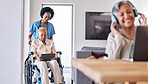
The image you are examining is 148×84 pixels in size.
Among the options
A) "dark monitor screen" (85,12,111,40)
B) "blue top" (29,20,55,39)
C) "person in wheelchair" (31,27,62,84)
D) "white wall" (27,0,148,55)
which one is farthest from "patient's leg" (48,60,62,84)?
"dark monitor screen" (85,12,111,40)

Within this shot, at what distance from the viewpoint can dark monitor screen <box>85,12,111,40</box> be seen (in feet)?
22.3

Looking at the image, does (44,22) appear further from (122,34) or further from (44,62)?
(122,34)

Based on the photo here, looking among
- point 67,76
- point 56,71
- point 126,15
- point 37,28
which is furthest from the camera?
point 67,76

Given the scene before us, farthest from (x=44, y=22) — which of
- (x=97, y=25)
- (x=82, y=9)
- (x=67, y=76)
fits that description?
(x=97, y=25)

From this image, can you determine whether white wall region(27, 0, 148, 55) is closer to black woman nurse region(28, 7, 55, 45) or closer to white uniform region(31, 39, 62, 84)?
black woman nurse region(28, 7, 55, 45)

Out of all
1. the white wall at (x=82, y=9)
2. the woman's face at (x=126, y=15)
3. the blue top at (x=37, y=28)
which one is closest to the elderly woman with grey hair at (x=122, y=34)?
the woman's face at (x=126, y=15)

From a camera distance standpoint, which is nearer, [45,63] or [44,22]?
[45,63]
